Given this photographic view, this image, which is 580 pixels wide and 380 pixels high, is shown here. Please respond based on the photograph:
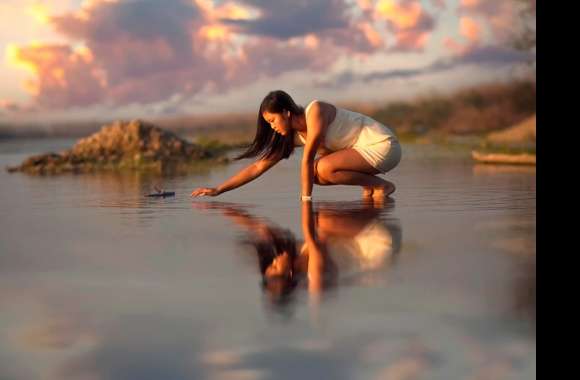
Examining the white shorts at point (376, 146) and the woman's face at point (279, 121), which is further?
the white shorts at point (376, 146)

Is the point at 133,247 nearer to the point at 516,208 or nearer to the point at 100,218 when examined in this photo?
the point at 100,218

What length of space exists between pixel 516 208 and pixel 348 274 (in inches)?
106

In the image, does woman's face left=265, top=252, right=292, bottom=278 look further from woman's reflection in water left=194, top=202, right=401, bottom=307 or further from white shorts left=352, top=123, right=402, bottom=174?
white shorts left=352, top=123, right=402, bottom=174

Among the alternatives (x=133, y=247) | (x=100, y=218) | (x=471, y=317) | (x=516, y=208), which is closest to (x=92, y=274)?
(x=133, y=247)

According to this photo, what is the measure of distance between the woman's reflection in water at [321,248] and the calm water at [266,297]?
0.04 ft

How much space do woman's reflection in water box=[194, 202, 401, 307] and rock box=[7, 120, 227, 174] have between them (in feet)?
22.5

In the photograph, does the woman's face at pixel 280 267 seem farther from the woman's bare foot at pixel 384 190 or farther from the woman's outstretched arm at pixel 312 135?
the woman's bare foot at pixel 384 190

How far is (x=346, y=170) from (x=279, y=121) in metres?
0.67

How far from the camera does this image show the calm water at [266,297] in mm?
1851

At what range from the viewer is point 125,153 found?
12.1m

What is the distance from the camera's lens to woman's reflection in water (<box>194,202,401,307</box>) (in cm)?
258

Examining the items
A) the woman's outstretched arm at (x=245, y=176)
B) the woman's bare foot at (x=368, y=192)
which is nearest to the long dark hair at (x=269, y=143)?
the woman's outstretched arm at (x=245, y=176)

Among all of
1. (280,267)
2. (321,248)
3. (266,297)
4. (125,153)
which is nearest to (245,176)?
(321,248)

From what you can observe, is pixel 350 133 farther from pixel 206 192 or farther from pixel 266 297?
pixel 266 297
